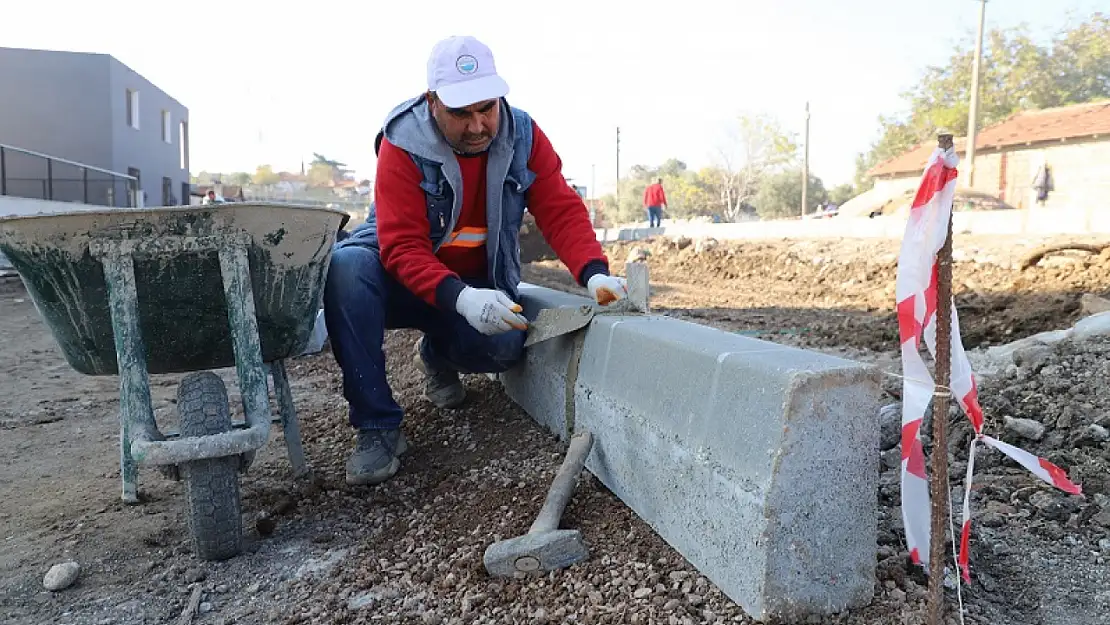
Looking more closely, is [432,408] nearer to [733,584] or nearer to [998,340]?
[733,584]

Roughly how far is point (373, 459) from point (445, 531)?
0.56 m

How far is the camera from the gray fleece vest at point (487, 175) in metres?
2.91

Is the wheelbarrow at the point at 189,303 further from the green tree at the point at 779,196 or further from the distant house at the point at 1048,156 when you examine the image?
the green tree at the point at 779,196

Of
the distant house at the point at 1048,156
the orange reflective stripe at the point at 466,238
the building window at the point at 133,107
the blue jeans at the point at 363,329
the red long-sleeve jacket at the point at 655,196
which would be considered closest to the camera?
the blue jeans at the point at 363,329

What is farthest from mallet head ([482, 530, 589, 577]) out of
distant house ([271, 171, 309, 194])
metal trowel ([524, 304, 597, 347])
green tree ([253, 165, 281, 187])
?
green tree ([253, 165, 281, 187])

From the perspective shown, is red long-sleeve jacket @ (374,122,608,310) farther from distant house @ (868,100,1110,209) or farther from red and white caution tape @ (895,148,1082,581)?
distant house @ (868,100,1110,209)

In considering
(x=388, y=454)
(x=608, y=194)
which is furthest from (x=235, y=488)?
(x=608, y=194)

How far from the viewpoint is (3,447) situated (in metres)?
3.61

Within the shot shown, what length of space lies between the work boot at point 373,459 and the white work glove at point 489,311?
57cm

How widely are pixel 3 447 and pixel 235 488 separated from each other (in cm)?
204

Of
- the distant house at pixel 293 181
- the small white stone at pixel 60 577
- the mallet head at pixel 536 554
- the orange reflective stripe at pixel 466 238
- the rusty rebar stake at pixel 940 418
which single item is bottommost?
the small white stone at pixel 60 577

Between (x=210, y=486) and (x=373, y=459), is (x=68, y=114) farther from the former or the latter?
(x=210, y=486)

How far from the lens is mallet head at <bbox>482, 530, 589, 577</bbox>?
6.75ft

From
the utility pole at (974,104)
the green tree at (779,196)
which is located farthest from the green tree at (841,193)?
the utility pole at (974,104)
